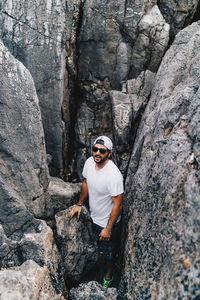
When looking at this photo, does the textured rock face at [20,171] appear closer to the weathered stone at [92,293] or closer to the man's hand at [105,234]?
the weathered stone at [92,293]

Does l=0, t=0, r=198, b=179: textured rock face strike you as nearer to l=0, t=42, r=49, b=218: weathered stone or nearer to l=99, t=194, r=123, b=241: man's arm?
l=0, t=42, r=49, b=218: weathered stone

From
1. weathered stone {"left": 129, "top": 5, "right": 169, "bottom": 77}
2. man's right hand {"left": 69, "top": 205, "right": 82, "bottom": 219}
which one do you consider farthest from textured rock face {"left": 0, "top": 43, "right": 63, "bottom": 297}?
weathered stone {"left": 129, "top": 5, "right": 169, "bottom": 77}

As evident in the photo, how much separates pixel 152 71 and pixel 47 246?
5682mm

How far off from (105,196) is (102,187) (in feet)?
0.83

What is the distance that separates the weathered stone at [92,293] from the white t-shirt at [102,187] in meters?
1.30

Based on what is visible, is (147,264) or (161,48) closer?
(147,264)

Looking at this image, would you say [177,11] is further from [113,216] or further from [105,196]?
[113,216]

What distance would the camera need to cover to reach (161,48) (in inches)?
271

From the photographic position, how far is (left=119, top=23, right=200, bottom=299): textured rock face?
2936 millimetres

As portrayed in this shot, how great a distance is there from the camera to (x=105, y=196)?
521 cm

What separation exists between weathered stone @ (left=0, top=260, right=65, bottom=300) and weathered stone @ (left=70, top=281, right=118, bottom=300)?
335mm

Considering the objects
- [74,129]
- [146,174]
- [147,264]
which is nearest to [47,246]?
[147,264]

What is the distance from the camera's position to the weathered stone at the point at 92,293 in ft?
15.2

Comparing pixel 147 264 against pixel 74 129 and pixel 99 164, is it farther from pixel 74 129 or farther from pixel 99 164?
pixel 74 129
